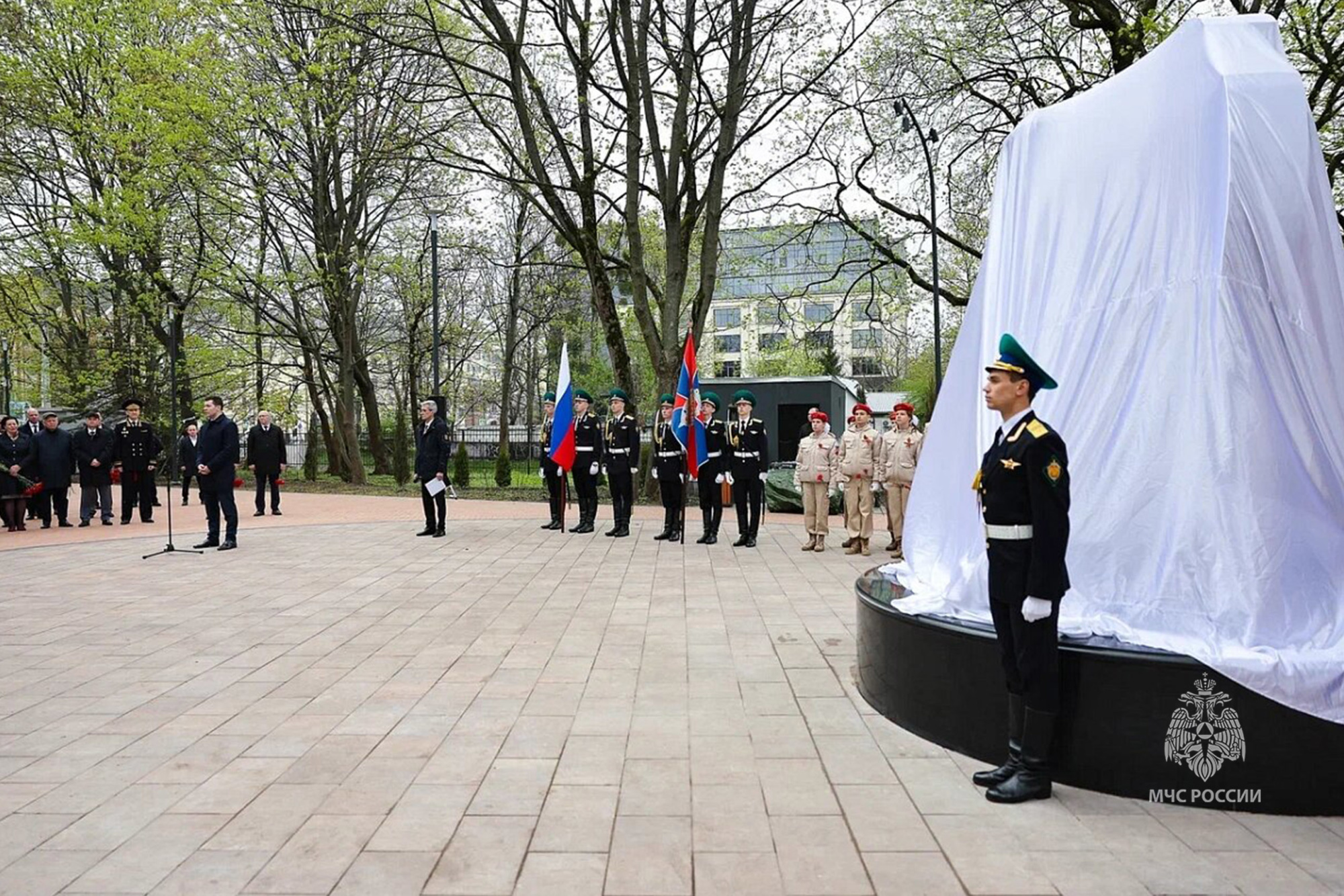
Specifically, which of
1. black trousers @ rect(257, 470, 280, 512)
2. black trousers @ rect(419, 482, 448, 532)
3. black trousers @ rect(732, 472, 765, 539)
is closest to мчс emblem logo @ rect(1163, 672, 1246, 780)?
black trousers @ rect(732, 472, 765, 539)

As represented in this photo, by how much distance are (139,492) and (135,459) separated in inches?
31.7

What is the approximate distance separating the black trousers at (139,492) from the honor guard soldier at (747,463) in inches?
451

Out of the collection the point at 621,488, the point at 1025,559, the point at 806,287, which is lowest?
the point at 621,488

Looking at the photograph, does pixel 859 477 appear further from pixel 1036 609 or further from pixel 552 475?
pixel 1036 609

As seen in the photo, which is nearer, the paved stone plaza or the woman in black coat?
the paved stone plaza

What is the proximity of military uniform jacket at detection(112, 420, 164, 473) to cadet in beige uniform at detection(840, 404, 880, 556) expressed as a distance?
1303cm

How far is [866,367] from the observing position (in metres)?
78.0

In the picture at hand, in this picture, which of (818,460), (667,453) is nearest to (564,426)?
(667,453)

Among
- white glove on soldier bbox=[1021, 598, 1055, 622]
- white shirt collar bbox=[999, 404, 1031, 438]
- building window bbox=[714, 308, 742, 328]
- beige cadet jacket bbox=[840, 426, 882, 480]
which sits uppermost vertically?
building window bbox=[714, 308, 742, 328]

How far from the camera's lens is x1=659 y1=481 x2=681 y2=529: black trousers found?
1415 cm

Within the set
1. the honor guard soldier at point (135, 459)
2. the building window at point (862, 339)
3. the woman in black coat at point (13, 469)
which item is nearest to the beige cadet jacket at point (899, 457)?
the honor guard soldier at point (135, 459)

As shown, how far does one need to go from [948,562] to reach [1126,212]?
2.28 metres

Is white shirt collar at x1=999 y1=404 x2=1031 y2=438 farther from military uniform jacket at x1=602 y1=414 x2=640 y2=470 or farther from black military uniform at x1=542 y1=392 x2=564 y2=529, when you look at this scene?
black military uniform at x1=542 y1=392 x2=564 y2=529

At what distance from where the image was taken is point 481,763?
15.5 feet
